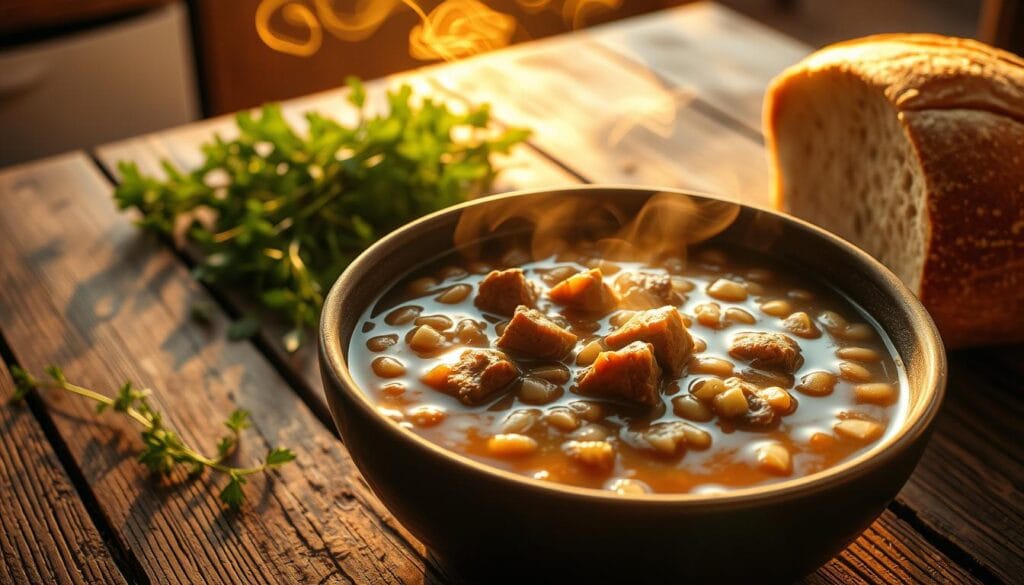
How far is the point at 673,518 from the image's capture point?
0.88 m

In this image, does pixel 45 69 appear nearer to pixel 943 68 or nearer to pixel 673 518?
pixel 943 68

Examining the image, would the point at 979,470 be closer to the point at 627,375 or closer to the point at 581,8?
the point at 627,375

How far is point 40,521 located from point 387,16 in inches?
132

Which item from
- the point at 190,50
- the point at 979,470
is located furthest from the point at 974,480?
the point at 190,50

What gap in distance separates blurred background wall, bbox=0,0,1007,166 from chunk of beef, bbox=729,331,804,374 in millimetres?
1809

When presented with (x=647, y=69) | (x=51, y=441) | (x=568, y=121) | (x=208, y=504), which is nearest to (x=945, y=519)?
(x=208, y=504)

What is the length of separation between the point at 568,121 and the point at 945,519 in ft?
4.14

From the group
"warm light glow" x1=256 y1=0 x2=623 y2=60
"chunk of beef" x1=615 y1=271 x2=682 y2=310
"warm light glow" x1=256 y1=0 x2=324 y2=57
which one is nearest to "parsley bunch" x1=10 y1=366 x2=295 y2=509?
"chunk of beef" x1=615 y1=271 x2=682 y2=310

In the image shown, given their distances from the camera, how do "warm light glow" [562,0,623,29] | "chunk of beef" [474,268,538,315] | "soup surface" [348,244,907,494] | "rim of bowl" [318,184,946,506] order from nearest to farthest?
1. "rim of bowl" [318,184,946,506]
2. "soup surface" [348,244,907,494]
3. "chunk of beef" [474,268,538,315]
4. "warm light glow" [562,0,623,29]

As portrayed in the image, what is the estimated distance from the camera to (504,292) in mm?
1260

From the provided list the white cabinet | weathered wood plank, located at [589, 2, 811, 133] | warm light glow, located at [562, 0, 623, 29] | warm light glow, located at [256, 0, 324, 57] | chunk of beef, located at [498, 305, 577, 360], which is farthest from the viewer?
warm light glow, located at [562, 0, 623, 29]

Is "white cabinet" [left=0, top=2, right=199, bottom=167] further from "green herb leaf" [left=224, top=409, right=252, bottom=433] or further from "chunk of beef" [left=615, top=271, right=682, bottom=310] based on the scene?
"chunk of beef" [left=615, top=271, right=682, bottom=310]

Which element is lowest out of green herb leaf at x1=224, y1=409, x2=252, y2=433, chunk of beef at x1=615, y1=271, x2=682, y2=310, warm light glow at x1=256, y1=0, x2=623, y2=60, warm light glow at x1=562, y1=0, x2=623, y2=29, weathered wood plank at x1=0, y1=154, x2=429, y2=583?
warm light glow at x1=562, y1=0, x2=623, y2=29

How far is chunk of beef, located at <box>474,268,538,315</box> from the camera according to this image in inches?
49.3
